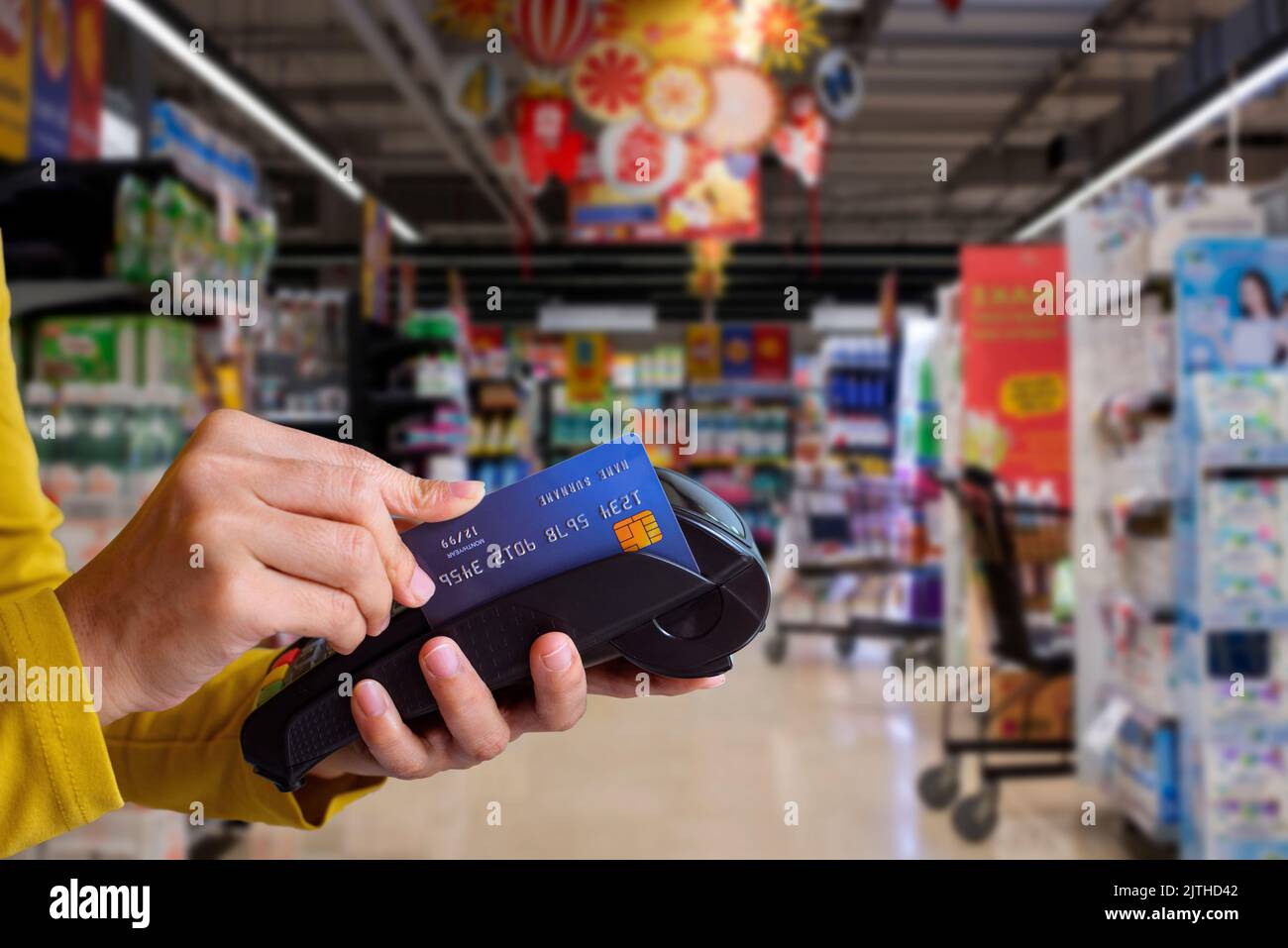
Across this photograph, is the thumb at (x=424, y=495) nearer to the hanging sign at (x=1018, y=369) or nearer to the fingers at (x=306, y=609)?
the fingers at (x=306, y=609)

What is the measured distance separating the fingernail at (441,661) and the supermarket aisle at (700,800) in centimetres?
312

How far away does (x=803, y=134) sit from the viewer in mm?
6621

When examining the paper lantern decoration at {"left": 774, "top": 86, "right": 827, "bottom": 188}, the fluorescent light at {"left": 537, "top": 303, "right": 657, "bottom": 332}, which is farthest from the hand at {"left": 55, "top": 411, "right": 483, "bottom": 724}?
the fluorescent light at {"left": 537, "top": 303, "right": 657, "bottom": 332}

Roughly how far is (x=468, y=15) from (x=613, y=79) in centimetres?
140

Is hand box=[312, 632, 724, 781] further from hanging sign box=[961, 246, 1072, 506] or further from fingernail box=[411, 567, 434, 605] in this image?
hanging sign box=[961, 246, 1072, 506]

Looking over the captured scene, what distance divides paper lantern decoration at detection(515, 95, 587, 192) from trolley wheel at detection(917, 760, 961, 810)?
353 cm

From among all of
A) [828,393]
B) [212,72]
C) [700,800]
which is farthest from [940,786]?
[828,393]

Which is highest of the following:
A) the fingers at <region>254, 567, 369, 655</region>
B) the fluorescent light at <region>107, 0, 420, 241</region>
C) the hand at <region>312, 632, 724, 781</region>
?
the fluorescent light at <region>107, 0, 420, 241</region>

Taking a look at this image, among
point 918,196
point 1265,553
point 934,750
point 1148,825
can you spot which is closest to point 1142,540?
point 1265,553

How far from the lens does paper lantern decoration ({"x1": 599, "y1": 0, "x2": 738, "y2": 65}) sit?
5.61 m

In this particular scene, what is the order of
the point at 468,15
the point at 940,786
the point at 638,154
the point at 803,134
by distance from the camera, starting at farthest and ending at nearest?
the point at 803,134 < the point at 638,154 < the point at 940,786 < the point at 468,15

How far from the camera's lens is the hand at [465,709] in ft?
2.63

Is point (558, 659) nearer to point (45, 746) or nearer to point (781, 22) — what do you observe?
point (45, 746)
